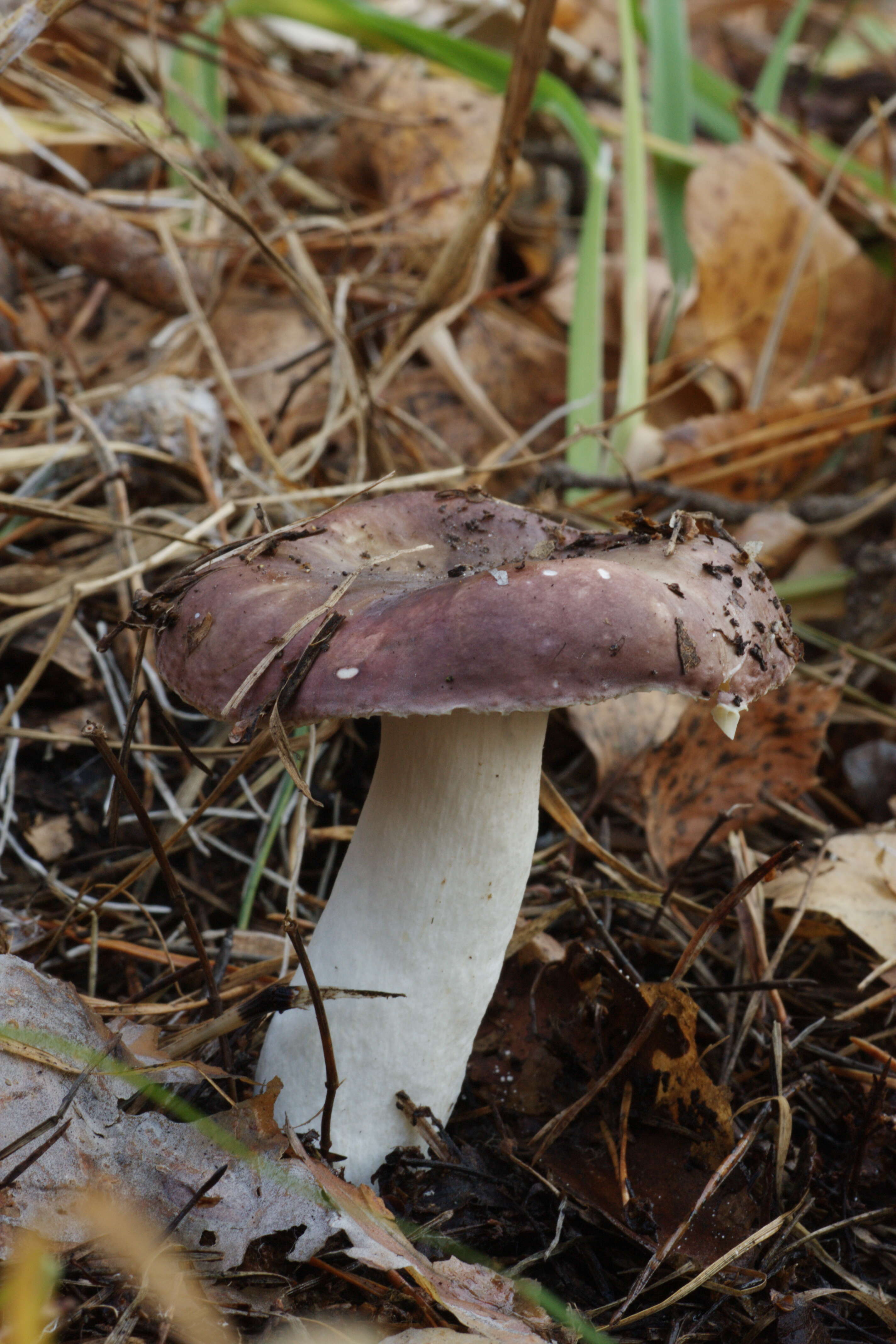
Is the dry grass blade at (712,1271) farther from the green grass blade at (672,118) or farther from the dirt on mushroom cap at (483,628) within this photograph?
the green grass blade at (672,118)

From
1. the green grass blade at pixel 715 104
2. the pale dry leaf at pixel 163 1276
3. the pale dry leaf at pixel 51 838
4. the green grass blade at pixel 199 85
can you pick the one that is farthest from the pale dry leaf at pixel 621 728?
the green grass blade at pixel 715 104

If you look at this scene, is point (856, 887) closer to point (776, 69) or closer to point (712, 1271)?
point (712, 1271)

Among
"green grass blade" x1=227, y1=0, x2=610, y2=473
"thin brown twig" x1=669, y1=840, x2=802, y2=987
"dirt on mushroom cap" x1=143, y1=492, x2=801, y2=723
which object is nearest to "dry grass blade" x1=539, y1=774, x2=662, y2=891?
"thin brown twig" x1=669, y1=840, x2=802, y2=987

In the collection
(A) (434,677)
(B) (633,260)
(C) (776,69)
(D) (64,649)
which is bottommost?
(D) (64,649)

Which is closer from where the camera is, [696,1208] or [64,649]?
[696,1208]

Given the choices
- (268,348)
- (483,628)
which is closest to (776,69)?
(268,348)

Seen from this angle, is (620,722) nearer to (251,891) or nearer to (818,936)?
(818,936)

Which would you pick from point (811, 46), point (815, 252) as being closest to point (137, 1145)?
point (815, 252)

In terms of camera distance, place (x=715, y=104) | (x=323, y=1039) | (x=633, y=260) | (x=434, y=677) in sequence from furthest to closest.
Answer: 1. (x=715, y=104)
2. (x=633, y=260)
3. (x=323, y=1039)
4. (x=434, y=677)
